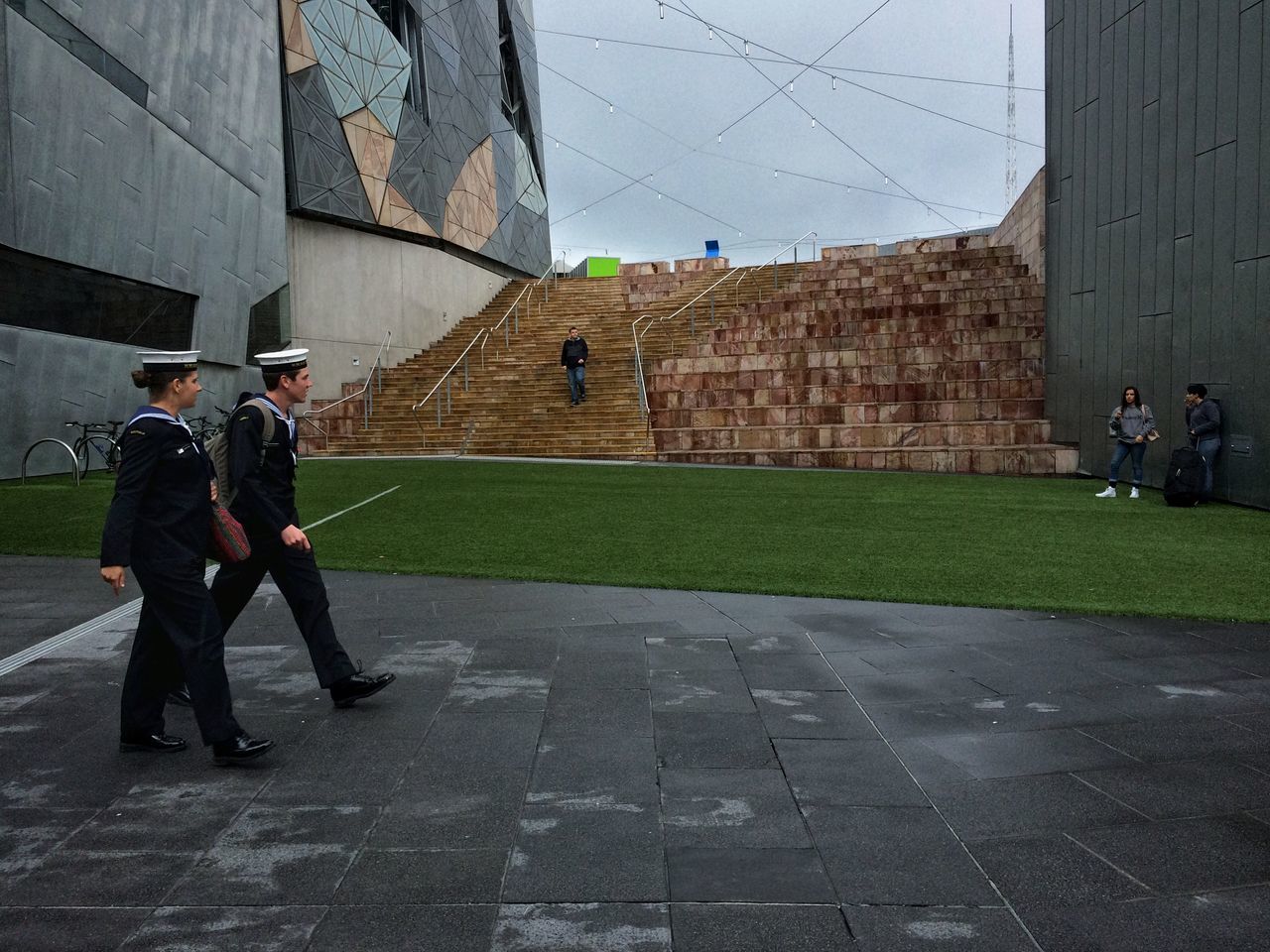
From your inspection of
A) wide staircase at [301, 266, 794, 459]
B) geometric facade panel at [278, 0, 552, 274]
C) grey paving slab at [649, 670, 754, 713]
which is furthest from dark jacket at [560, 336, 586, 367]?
grey paving slab at [649, 670, 754, 713]

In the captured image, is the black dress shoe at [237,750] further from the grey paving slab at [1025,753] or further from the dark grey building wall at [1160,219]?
the dark grey building wall at [1160,219]

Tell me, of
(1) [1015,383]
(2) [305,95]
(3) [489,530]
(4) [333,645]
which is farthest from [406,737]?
(2) [305,95]

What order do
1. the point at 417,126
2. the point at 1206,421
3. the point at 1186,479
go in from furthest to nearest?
the point at 417,126 → the point at 1206,421 → the point at 1186,479

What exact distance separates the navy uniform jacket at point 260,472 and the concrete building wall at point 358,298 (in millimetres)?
22273

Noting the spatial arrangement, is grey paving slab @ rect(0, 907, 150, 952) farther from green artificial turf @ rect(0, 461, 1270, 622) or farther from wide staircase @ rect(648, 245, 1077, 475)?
wide staircase @ rect(648, 245, 1077, 475)

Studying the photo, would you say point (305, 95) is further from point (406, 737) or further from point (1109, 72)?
point (406, 737)

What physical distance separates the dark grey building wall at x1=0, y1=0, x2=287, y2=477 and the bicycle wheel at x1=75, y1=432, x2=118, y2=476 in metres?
0.52

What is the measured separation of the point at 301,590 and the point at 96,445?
14.7 metres

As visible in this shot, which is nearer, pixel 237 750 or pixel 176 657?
pixel 237 750

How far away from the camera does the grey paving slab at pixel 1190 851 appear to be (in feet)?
9.70

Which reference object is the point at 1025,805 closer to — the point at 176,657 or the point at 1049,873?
the point at 1049,873

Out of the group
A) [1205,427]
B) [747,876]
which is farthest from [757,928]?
[1205,427]

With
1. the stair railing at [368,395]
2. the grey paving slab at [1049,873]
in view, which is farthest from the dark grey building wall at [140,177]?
the grey paving slab at [1049,873]

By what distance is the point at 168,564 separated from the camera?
4133 mm
